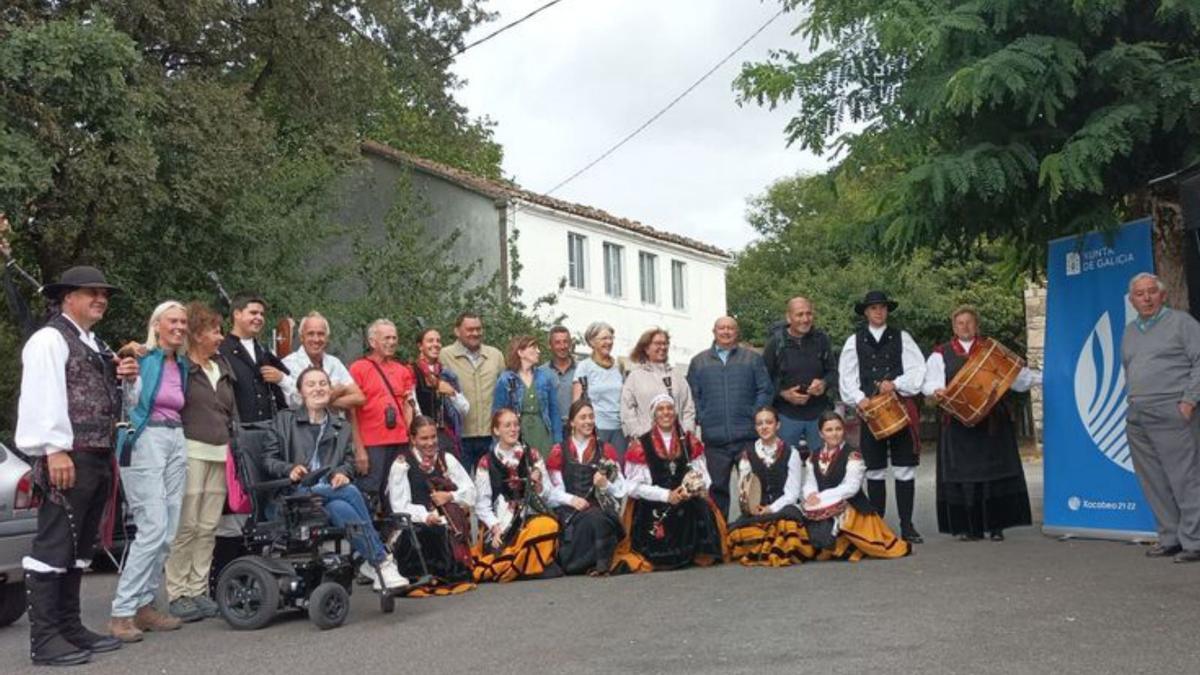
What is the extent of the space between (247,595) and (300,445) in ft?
3.21

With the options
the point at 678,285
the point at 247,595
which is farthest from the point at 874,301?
the point at 678,285

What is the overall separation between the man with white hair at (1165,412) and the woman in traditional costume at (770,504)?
248 centimetres

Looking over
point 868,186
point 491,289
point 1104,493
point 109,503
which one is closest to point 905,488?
point 1104,493

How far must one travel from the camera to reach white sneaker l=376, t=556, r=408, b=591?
8344 mm

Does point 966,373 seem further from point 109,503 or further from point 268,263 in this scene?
point 268,263

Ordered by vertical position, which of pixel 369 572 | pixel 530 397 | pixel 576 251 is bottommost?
pixel 369 572

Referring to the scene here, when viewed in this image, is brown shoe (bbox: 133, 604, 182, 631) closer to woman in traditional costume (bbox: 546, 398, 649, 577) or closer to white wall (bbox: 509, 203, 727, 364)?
woman in traditional costume (bbox: 546, 398, 649, 577)

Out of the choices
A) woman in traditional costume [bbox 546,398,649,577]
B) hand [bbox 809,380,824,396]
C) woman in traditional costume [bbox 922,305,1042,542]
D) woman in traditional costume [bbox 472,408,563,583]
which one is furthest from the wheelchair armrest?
woman in traditional costume [bbox 922,305,1042,542]

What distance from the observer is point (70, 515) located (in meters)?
7.23

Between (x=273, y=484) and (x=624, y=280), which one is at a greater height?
(x=624, y=280)

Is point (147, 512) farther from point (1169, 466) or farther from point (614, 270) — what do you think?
point (614, 270)

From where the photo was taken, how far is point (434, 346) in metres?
10.8

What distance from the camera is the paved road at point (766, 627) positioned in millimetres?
6414

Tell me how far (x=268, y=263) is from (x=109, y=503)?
13.0 m
